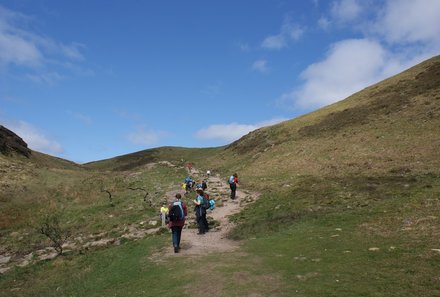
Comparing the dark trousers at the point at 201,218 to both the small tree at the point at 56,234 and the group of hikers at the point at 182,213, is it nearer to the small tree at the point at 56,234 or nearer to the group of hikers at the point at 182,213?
the group of hikers at the point at 182,213

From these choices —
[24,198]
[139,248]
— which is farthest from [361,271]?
[24,198]

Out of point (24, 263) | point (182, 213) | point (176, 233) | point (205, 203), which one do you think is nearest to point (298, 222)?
point (205, 203)

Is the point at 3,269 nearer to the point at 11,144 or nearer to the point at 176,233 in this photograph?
the point at 176,233

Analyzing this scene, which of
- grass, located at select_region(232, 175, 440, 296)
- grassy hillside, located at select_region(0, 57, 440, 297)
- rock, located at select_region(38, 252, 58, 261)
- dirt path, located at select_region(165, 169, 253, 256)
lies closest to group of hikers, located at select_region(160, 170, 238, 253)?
dirt path, located at select_region(165, 169, 253, 256)

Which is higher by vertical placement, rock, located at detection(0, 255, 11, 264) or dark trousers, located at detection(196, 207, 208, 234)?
dark trousers, located at detection(196, 207, 208, 234)

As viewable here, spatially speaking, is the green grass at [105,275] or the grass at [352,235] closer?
the grass at [352,235]

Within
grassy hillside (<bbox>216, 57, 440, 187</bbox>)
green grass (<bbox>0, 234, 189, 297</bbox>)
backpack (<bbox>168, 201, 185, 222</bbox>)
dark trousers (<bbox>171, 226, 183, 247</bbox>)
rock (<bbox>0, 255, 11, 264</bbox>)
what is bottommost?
green grass (<bbox>0, 234, 189, 297</bbox>)

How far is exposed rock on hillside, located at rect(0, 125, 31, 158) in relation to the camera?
63872 mm

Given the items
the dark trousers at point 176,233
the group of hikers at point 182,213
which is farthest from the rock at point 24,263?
the dark trousers at point 176,233

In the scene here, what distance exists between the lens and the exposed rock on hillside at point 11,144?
63.9 metres

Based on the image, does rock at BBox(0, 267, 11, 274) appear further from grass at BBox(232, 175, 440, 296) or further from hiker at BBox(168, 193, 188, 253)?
grass at BBox(232, 175, 440, 296)

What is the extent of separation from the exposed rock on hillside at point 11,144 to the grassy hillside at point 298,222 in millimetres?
6502

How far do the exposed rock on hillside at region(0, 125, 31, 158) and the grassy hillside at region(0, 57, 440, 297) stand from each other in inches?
256

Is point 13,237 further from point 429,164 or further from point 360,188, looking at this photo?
point 429,164
